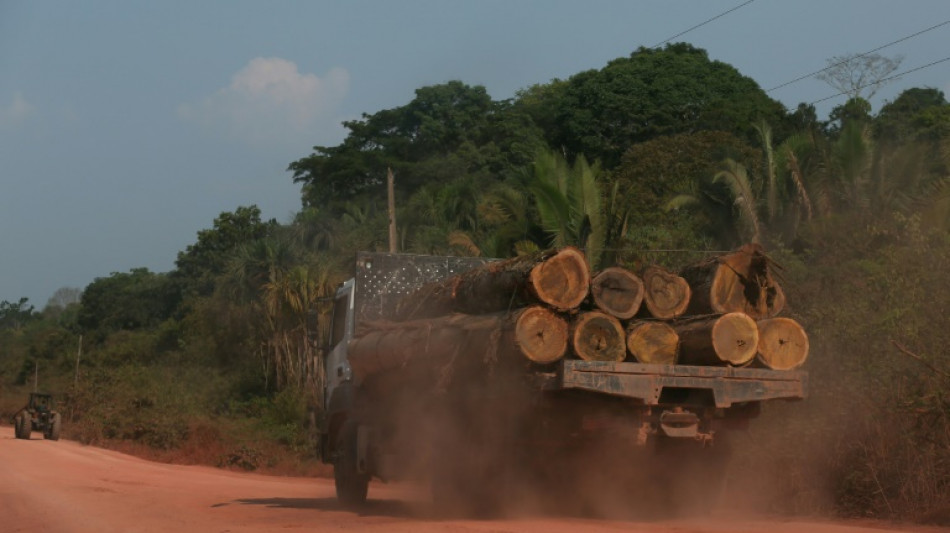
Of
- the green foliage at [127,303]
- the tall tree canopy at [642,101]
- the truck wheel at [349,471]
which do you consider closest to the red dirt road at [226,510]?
the truck wheel at [349,471]

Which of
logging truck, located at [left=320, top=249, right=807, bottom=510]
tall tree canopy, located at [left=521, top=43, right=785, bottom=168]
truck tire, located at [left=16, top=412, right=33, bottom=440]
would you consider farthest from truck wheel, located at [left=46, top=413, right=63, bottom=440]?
logging truck, located at [left=320, top=249, right=807, bottom=510]

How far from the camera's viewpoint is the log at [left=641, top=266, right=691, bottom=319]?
9594 mm

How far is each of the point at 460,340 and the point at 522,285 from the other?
96cm

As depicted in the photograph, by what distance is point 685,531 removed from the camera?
29.3ft

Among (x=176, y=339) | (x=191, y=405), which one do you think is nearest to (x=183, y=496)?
(x=191, y=405)

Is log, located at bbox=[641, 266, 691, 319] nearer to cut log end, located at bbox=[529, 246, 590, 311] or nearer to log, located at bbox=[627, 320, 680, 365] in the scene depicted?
log, located at bbox=[627, 320, 680, 365]

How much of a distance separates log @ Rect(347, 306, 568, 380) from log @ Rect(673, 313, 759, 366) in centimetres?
116

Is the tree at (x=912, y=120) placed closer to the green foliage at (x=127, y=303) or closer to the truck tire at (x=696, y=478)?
the truck tire at (x=696, y=478)

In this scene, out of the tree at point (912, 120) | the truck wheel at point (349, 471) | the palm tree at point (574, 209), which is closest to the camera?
the truck wheel at point (349, 471)

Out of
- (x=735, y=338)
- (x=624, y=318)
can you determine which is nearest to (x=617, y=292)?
(x=624, y=318)

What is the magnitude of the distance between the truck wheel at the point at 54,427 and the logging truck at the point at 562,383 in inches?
1290

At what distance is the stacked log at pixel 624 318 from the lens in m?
9.10

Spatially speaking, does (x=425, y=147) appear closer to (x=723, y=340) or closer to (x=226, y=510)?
(x=226, y=510)

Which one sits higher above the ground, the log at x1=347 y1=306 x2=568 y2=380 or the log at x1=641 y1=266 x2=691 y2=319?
the log at x1=641 y1=266 x2=691 y2=319
